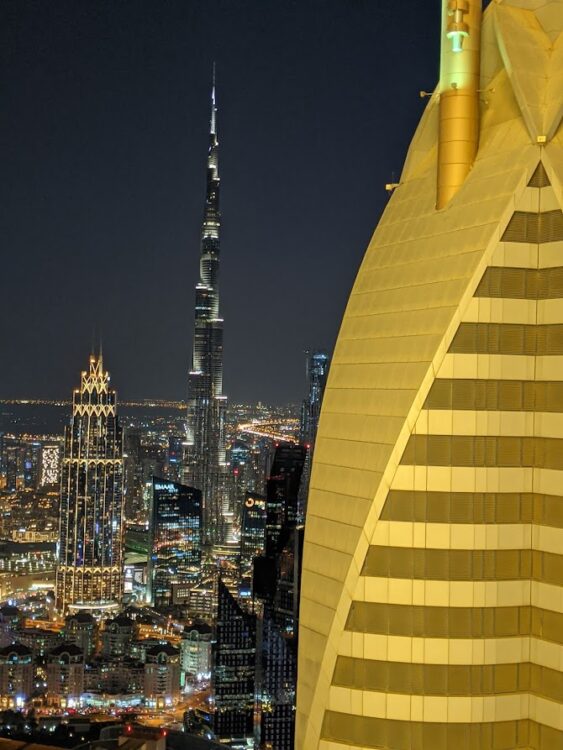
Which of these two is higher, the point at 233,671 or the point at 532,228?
the point at 532,228

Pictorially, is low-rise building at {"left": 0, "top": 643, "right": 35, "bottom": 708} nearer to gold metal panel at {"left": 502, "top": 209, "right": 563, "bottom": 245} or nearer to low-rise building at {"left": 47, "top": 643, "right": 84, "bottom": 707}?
low-rise building at {"left": 47, "top": 643, "right": 84, "bottom": 707}

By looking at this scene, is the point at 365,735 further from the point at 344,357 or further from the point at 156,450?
the point at 156,450

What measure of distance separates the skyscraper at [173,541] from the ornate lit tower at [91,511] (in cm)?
298

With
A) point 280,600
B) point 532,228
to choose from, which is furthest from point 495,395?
point 280,600

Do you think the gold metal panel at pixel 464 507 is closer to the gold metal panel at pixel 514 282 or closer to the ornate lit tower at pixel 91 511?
the gold metal panel at pixel 514 282

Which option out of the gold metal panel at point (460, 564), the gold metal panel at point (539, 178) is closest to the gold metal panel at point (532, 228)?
the gold metal panel at point (539, 178)

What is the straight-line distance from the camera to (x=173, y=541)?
82500mm

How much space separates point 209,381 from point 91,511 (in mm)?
38652

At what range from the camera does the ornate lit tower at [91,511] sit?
251ft

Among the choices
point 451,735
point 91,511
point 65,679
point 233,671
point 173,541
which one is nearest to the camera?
point 451,735

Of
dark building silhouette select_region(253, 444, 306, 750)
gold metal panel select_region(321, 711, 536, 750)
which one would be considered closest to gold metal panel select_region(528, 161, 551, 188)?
gold metal panel select_region(321, 711, 536, 750)

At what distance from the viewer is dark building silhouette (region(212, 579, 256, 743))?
4809 centimetres

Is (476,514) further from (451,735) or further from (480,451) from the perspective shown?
(451,735)

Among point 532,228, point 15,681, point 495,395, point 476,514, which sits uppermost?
point 532,228
